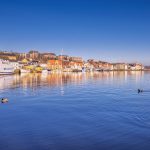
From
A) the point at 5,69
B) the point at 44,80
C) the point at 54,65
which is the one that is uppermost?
the point at 54,65

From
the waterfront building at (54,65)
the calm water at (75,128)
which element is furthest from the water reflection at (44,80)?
the waterfront building at (54,65)

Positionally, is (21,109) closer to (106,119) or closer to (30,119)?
(30,119)

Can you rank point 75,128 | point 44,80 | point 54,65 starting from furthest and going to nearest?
point 54,65
point 44,80
point 75,128

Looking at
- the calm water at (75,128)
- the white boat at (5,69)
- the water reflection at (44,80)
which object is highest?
the white boat at (5,69)

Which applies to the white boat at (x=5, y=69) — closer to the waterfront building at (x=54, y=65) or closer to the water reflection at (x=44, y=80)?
the water reflection at (x=44, y=80)

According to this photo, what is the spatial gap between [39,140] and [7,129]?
2.45 m

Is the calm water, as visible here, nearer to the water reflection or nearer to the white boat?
the water reflection

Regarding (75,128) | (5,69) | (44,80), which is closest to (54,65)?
(5,69)

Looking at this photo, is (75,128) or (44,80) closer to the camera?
(75,128)

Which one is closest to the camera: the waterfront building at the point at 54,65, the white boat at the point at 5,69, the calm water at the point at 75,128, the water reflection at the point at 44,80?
the calm water at the point at 75,128

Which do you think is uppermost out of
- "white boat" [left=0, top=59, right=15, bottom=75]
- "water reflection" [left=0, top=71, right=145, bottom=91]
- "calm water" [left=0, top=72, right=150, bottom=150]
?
"white boat" [left=0, top=59, right=15, bottom=75]

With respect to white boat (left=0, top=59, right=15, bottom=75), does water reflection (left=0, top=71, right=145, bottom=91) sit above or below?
below

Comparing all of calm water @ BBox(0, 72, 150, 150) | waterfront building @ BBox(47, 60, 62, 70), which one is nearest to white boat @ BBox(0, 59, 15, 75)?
waterfront building @ BBox(47, 60, 62, 70)

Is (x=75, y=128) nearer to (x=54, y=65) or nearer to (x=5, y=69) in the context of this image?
(x=5, y=69)
